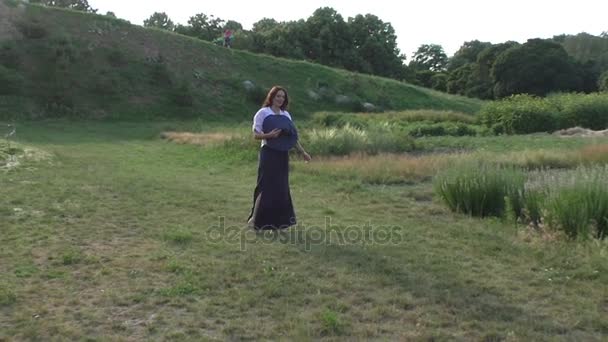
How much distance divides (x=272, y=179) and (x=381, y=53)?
186 ft

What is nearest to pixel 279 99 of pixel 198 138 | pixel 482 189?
pixel 482 189

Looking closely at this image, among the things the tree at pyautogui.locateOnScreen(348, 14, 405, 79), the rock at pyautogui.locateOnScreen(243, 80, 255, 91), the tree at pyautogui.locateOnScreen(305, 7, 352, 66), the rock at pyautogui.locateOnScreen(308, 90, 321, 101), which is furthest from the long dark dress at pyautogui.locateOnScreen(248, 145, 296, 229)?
the tree at pyautogui.locateOnScreen(348, 14, 405, 79)

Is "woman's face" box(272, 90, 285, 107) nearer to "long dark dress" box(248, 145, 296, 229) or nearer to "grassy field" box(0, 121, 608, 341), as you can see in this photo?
"long dark dress" box(248, 145, 296, 229)

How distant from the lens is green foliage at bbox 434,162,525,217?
8031 mm

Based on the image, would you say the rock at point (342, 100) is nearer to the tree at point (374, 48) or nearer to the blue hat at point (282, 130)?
the tree at point (374, 48)

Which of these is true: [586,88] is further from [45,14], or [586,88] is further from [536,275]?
[536,275]

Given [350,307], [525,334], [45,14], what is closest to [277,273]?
[350,307]

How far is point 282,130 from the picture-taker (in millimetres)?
6777

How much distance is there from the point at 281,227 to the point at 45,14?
30931mm

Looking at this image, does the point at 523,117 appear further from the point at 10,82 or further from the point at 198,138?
the point at 10,82

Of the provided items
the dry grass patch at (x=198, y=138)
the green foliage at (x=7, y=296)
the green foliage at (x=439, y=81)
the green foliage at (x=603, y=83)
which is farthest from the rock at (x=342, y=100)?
the green foliage at (x=439, y=81)

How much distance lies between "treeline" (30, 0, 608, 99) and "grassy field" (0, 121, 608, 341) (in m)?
44.1

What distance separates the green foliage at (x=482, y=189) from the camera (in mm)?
8031

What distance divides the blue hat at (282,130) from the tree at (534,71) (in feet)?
171
